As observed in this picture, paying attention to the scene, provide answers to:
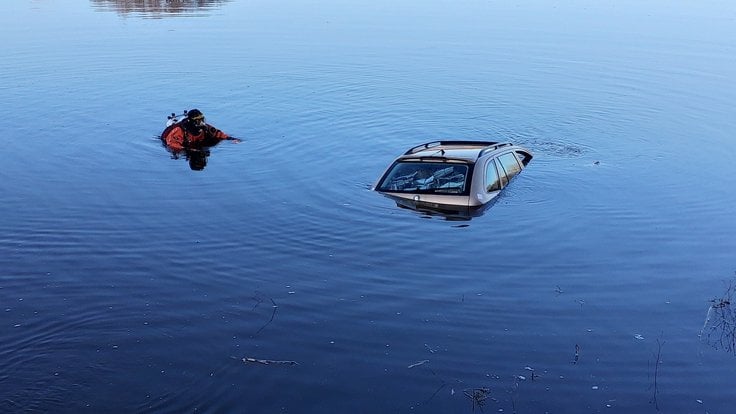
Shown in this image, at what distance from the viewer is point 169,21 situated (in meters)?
55.0

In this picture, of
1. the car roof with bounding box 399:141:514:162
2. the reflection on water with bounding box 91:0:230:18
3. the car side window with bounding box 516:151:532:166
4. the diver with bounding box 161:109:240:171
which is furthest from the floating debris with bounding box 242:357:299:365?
the reflection on water with bounding box 91:0:230:18

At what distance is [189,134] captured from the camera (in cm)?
2347

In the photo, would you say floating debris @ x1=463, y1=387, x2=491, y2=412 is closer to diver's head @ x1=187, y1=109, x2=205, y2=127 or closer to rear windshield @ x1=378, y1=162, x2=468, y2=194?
rear windshield @ x1=378, y1=162, x2=468, y2=194

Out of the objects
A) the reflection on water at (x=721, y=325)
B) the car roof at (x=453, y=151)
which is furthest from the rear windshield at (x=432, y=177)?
the reflection on water at (x=721, y=325)

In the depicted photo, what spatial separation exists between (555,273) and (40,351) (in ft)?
24.2

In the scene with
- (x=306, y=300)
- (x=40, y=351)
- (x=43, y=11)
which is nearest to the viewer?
(x=40, y=351)

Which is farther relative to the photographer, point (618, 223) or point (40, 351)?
point (618, 223)

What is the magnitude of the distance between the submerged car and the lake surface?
A: 1.41ft

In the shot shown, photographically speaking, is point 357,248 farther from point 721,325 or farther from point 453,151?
point 721,325

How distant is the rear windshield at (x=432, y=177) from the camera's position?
657 inches

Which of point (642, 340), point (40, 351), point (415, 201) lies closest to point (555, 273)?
point (642, 340)

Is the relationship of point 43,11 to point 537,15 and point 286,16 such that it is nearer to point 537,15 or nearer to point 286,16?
point 286,16

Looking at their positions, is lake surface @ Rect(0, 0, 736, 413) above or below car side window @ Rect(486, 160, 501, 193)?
below

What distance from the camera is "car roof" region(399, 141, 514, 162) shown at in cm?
1684
